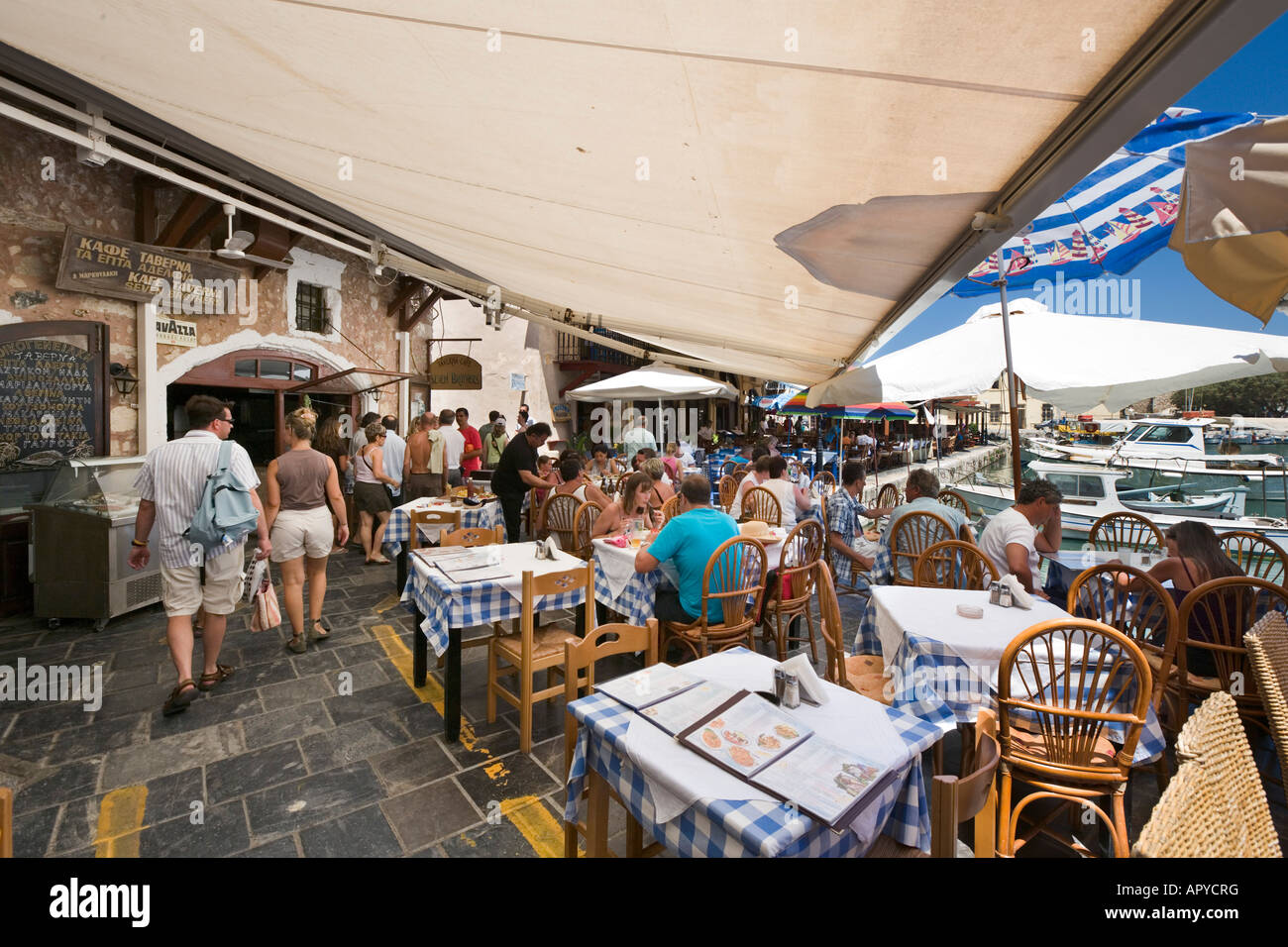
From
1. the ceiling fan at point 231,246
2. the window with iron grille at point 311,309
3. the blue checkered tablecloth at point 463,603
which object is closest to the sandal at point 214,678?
the blue checkered tablecloth at point 463,603

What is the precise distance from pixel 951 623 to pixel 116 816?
3.83 meters

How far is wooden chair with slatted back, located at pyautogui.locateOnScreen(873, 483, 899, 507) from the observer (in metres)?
7.25

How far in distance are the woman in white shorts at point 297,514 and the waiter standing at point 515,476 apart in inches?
76.2

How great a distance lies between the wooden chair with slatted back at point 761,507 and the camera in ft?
18.7

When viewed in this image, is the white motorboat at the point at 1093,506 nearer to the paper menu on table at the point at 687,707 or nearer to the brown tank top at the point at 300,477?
the paper menu on table at the point at 687,707

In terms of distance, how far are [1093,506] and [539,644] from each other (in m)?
5.87

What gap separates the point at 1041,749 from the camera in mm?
2377

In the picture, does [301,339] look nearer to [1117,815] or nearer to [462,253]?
[462,253]

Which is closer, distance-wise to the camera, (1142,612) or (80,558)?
(1142,612)

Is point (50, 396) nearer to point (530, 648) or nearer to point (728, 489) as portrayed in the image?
point (530, 648)

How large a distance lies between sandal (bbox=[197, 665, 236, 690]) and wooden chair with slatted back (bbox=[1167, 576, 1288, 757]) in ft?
17.8

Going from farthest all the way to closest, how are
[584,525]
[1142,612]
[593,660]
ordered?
[584,525], [1142,612], [593,660]

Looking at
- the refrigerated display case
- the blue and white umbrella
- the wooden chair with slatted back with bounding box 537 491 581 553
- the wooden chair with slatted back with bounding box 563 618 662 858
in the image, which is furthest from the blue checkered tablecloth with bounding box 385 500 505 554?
the blue and white umbrella
